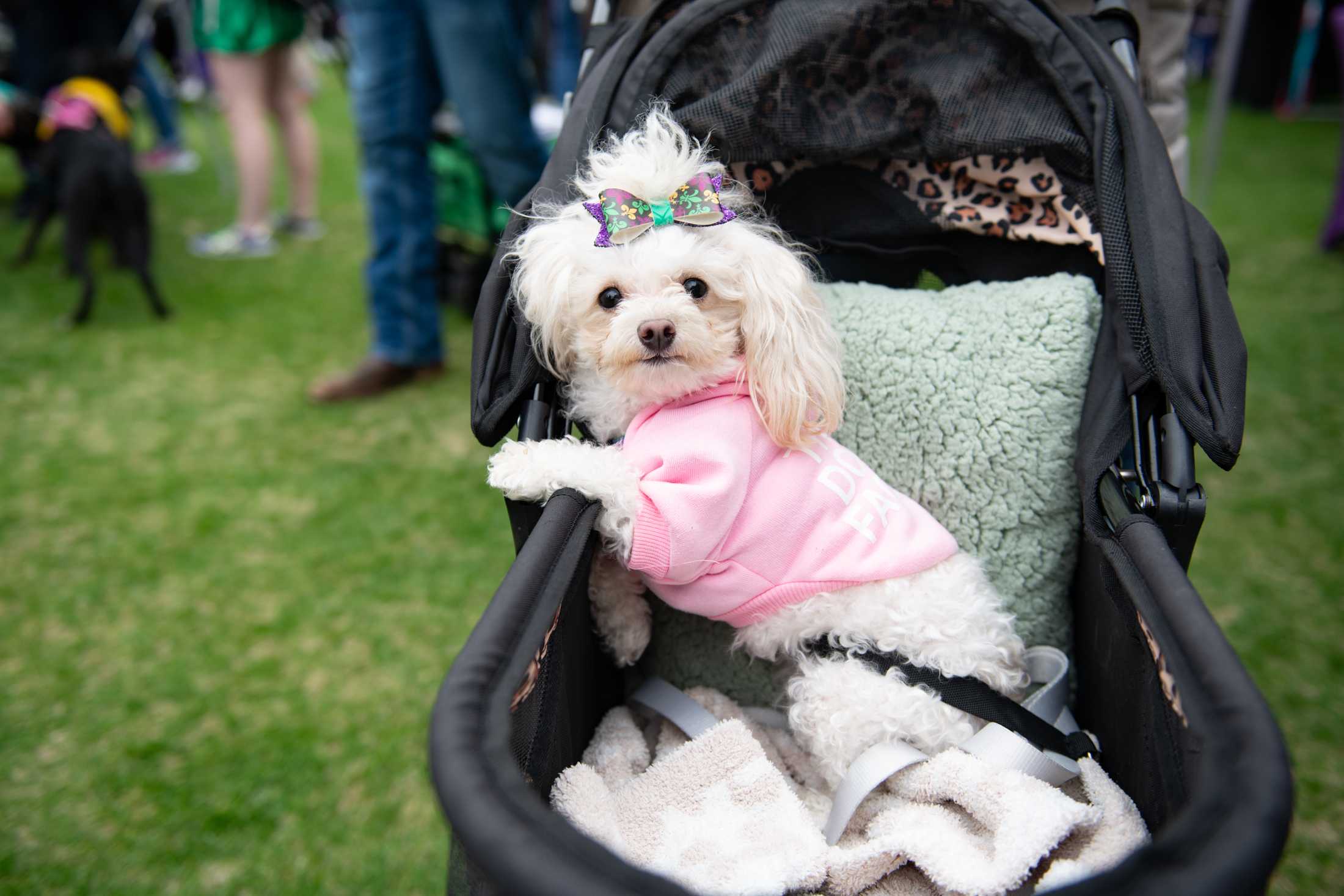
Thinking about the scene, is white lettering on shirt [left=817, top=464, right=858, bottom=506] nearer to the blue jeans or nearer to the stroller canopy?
the stroller canopy

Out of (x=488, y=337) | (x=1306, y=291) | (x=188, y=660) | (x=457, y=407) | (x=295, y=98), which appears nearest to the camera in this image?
(x=488, y=337)

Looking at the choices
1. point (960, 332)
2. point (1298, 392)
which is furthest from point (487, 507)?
point (1298, 392)

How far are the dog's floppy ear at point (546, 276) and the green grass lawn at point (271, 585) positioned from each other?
0.96 m

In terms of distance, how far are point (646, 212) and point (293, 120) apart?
3748 millimetres

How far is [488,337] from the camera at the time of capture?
1.16 metres

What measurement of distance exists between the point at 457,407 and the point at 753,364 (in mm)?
2006

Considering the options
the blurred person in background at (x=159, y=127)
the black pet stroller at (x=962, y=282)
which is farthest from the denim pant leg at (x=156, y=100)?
the black pet stroller at (x=962, y=282)

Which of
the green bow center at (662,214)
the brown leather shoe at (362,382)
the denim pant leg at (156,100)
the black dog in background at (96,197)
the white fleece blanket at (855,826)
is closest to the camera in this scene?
the white fleece blanket at (855,826)

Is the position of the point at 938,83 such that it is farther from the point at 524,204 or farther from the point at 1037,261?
the point at 524,204

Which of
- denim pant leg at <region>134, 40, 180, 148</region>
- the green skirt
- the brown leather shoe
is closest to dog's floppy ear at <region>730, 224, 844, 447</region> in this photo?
the brown leather shoe

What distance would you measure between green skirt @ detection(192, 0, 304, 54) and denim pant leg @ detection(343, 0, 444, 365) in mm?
1147

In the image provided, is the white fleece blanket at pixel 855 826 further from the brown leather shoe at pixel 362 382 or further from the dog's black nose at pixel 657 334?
the brown leather shoe at pixel 362 382

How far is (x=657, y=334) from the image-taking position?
1109 millimetres

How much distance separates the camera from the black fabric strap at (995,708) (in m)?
1.11
